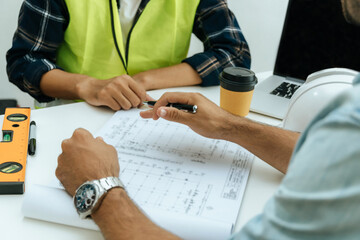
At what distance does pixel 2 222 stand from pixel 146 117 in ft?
1.33

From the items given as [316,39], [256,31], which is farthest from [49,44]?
[256,31]

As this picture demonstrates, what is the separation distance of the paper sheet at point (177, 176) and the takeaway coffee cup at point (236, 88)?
0.14 meters

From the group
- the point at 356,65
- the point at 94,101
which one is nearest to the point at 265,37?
the point at 356,65

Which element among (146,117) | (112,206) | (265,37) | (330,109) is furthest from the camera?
(265,37)

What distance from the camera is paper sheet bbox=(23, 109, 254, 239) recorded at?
0.68m

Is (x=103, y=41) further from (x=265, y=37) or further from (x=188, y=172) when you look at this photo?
(x=265, y=37)

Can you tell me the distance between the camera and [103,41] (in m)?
1.31

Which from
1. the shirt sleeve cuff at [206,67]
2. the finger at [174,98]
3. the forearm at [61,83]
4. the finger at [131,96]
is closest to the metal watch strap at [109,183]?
the finger at [174,98]

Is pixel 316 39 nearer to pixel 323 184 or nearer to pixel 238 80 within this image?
pixel 238 80

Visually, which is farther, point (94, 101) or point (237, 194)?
point (94, 101)

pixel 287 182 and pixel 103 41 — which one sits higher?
pixel 287 182

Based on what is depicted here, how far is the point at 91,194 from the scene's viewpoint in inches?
26.9

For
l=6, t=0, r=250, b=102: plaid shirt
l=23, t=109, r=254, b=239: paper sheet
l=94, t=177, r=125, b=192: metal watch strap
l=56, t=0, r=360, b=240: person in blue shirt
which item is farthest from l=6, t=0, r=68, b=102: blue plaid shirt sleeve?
l=56, t=0, r=360, b=240: person in blue shirt

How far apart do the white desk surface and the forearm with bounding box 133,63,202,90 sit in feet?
0.07
